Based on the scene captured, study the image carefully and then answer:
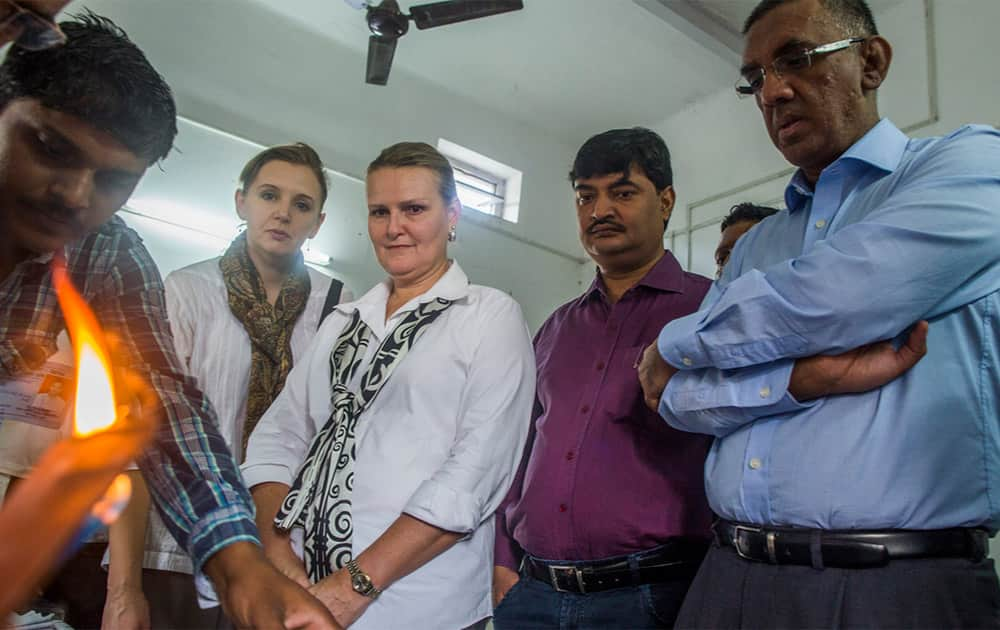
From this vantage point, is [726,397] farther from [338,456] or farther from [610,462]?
[338,456]

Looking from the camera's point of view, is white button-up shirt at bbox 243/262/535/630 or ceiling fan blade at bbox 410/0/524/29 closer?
white button-up shirt at bbox 243/262/535/630

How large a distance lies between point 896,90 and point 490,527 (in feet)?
11.9

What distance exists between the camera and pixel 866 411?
104 cm

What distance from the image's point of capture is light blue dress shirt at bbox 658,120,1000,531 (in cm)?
98

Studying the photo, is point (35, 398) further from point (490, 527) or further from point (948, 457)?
point (948, 457)

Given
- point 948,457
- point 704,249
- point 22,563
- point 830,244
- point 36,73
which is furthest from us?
point 704,249

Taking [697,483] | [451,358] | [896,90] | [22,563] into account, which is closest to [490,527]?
[451,358]

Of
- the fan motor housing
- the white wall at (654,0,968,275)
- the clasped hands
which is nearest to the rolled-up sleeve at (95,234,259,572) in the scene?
the clasped hands

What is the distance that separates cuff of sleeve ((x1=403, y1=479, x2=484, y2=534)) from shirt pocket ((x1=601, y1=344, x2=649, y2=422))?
47cm

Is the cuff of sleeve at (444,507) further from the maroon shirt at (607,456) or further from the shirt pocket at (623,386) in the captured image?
the shirt pocket at (623,386)

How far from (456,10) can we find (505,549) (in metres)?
2.91

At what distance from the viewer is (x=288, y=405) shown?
1.60 meters

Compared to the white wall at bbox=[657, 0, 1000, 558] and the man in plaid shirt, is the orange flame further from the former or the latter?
the white wall at bbox=[657, 0, 1000, 558]

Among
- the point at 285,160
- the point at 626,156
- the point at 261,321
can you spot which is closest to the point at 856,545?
the point at 626,156
